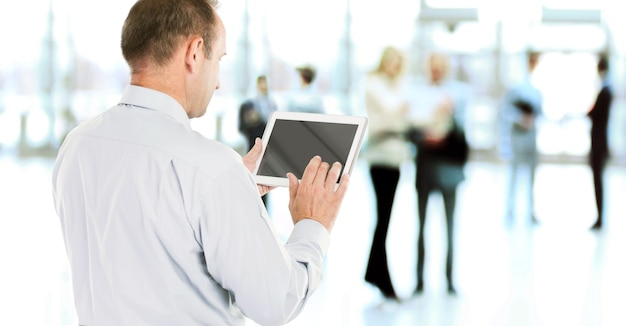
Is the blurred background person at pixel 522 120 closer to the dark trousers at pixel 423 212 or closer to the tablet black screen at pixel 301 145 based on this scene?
the dark trousers at pixel 423 212

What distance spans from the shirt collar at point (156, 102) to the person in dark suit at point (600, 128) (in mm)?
6063

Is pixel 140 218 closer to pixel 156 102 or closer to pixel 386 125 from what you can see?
pixel 156 102

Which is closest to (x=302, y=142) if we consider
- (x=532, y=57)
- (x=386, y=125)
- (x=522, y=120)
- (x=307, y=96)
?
(x=386, y=125)

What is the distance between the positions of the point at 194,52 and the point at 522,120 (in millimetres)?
5201

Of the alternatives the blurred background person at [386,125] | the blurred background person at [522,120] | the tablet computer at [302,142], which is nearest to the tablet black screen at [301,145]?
the tablet computer at [302,142]

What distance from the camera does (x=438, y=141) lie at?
4988 millimetres

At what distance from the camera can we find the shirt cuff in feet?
4.55

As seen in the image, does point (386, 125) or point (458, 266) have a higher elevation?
point (386, 125)

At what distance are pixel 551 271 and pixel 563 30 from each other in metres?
2.10

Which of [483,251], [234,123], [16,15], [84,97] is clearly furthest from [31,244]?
[483,251]

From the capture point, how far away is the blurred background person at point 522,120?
20.2ft

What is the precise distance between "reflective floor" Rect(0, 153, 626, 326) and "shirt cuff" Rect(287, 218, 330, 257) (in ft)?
9.23

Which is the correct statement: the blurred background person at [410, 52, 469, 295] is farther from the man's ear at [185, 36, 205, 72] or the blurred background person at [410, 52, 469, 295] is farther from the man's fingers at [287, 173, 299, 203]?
the man's ear at [185, 36, 205, 72]

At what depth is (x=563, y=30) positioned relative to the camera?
21.0ft
